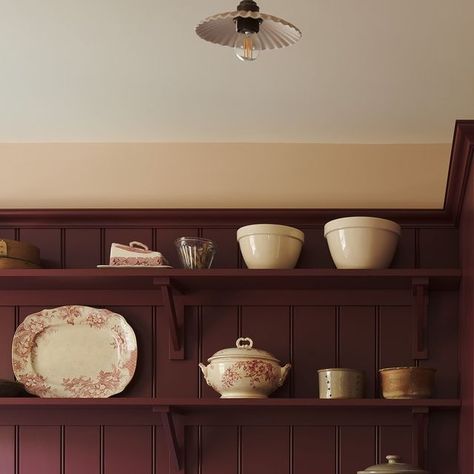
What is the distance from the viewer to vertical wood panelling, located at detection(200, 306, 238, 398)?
335 cm

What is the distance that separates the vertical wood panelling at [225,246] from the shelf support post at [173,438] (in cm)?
50

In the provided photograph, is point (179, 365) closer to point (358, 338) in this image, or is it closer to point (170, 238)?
point (170, 238)

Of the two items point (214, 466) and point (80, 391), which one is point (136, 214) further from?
point (214, 466)

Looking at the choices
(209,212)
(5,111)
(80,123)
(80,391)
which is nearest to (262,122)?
(209,212)

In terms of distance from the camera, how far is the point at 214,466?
10.8 feet

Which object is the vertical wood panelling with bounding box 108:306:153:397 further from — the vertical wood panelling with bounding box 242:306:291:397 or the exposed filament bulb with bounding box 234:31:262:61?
the exposed filament bulb with bounding box 234:31:262:61

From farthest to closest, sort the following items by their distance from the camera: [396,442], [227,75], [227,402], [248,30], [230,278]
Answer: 1. [396,442]
2. [230,278]
3. [227,402]
4. [227,75]
5. [248,30]

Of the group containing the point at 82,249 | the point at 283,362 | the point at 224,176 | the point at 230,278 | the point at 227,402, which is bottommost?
the point at 227,402

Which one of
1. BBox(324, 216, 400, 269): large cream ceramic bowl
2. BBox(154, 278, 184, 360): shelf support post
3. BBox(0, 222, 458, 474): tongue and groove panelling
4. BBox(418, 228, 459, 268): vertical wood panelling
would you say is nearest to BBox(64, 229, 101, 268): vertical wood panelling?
BBox(0, 222, 458, 474): tongue and groove panelling

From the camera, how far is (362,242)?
10.3ft

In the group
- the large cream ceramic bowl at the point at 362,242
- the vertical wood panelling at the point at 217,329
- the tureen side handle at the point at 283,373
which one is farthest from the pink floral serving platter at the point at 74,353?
the large cream ceramic bowl at the point at 362,242

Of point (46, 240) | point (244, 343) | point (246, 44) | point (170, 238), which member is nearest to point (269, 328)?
point (244, 343)

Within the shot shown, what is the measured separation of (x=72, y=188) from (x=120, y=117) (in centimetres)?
34

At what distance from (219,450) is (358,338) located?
56cm
